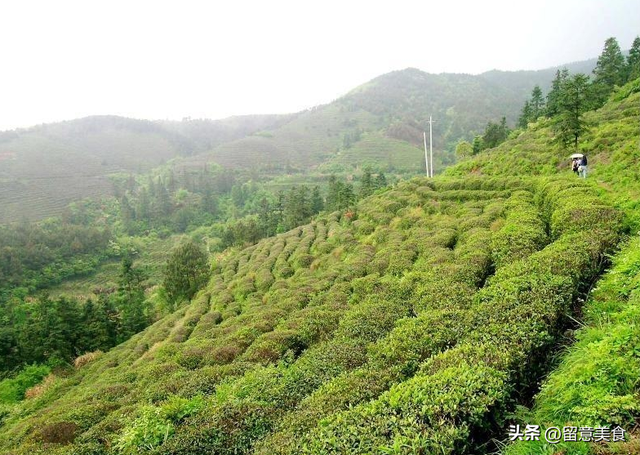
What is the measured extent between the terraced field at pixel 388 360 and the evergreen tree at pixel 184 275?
15793mm

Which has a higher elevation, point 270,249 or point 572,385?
point 572,385

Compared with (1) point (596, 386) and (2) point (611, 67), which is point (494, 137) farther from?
(1) point (596, 386)

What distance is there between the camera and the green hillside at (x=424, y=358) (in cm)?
465

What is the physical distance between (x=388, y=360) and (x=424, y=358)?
636 millimetres

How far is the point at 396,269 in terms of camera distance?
46.6 ft

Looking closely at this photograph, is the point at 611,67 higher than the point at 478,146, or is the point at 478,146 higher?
the point at 611,67

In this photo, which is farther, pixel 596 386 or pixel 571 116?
pixel 571 116

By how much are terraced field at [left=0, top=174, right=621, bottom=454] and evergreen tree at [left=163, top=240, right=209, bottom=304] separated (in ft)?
51.8

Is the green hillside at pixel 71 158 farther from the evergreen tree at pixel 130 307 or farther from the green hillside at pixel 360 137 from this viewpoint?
the evergreen tree at pixel 130 307

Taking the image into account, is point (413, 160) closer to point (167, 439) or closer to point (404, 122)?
point (404, 122)

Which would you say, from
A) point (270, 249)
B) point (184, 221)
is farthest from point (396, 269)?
point (184, 221)

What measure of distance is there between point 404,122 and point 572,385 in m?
172

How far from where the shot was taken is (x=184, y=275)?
32438 mm

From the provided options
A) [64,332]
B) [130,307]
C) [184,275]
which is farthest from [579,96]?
[64,332]
